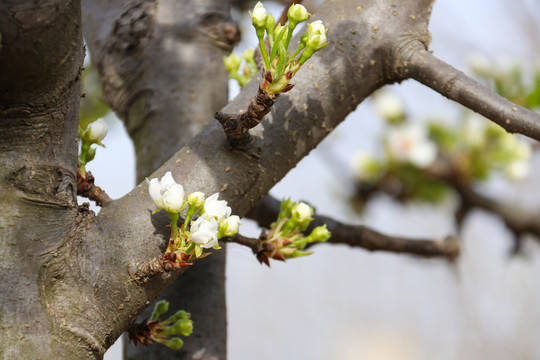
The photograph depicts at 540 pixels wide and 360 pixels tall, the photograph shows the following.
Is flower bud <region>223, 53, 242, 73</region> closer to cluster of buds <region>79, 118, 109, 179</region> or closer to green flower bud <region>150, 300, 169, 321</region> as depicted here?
cluster of buds <region>79, 118, 109, 179</region>

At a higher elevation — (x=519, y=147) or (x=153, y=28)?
(x=153, y=28)

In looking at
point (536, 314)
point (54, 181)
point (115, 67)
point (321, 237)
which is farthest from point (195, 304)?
point (536, 314)

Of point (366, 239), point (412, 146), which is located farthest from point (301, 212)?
point (412, 146)

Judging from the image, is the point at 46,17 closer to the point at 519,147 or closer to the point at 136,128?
the point at 136,128

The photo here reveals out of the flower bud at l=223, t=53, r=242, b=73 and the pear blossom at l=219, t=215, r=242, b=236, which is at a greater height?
the pear blossom at l=219, t=215, r=242, b=236

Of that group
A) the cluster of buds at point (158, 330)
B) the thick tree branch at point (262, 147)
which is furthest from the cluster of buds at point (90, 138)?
the cluster of buds at point (158, 330)

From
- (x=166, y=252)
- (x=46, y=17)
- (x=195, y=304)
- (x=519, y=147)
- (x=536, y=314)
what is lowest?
(x=536, y=314)

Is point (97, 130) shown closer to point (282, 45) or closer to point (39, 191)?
point (39, 191)

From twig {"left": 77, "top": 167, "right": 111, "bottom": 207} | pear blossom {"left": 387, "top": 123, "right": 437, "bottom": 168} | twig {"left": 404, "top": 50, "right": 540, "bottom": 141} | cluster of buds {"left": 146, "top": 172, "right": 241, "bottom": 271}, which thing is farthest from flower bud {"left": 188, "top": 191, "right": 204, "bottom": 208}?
pear blossom {"left": 387, "top": 123, "right": 437, "bottom": 168}

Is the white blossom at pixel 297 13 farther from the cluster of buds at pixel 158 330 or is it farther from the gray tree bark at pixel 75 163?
the cluster of buds at pixel 158 330
